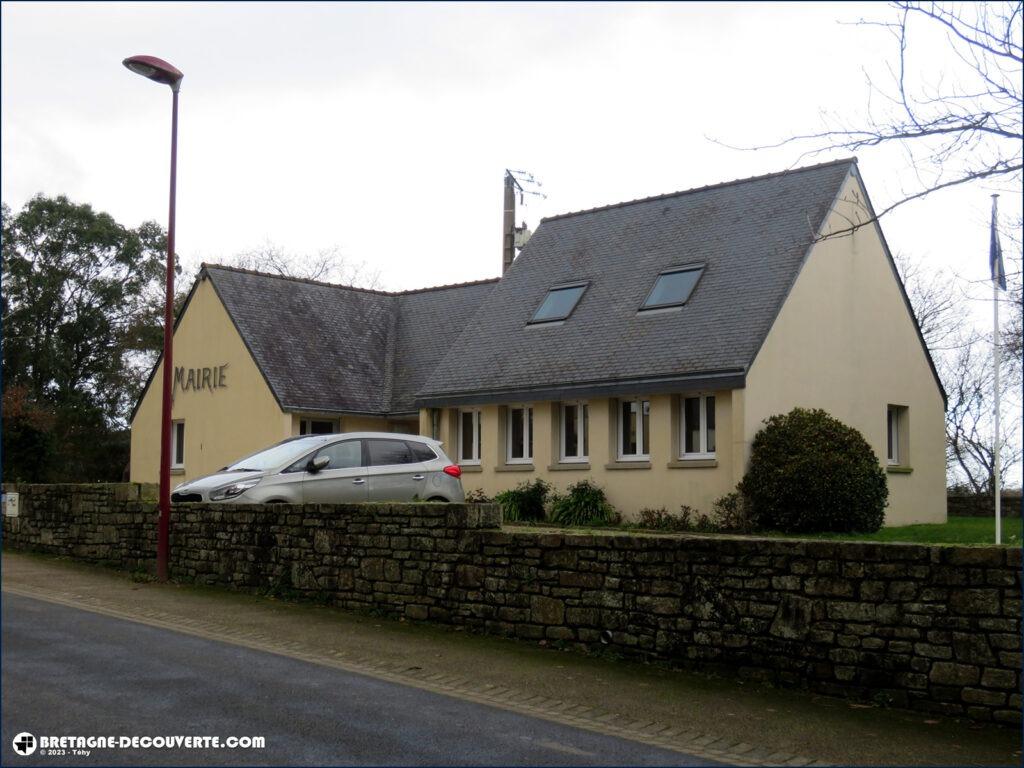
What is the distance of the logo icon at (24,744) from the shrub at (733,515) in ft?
54.0

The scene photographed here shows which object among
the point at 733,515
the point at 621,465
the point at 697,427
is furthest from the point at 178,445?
the point at 733,515

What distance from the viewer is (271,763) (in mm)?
6391

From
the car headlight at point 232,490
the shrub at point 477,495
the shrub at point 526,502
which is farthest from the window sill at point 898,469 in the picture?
the car headlight at point 232,490

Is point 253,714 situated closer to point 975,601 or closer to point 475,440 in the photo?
point 975,601

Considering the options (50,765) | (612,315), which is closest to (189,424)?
(612,315)

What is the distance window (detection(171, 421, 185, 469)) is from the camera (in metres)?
32.8

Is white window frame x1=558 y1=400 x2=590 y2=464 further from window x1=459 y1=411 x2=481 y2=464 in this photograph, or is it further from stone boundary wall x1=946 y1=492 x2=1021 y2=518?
stone boundary wall x1=946 y1=492 x2=1021 y2=518

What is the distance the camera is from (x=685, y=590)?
10125 mm

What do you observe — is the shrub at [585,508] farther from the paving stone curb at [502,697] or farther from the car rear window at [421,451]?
the paving stone curb at [502,697]

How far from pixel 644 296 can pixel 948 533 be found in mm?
8333

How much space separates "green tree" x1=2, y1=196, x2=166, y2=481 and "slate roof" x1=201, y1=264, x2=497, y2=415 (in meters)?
9.65

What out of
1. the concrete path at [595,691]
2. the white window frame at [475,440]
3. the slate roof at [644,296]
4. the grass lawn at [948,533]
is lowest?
the concrete path at [595,691]

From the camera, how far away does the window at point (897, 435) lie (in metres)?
26.4

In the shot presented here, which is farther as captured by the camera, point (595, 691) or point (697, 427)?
point (697, 427)
